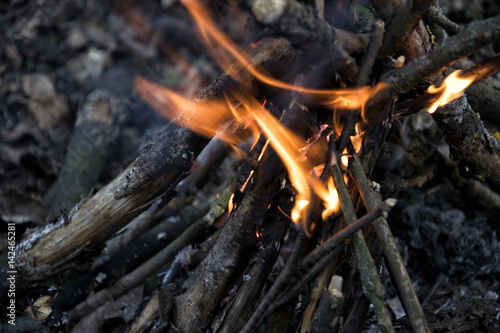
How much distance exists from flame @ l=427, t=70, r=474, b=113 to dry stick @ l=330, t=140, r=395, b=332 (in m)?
0.56

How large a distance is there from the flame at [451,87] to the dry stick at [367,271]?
1.82 feet

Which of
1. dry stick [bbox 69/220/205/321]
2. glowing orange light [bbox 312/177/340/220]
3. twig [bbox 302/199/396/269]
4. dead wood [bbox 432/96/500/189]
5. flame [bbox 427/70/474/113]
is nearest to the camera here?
twig [bbox 302/199/396/269]

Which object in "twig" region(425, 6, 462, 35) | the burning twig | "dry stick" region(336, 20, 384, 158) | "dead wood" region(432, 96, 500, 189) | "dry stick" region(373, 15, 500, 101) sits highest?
"dry stick" region(336, 20, 384, 158)

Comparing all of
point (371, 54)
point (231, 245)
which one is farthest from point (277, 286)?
point (371, 54)

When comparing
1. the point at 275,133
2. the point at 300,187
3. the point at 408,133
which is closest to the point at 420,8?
the point at 275,133

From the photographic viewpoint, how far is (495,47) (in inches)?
155

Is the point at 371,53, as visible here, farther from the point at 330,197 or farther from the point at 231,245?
the point at 231,245

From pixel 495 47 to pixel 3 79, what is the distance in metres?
A: 5.52

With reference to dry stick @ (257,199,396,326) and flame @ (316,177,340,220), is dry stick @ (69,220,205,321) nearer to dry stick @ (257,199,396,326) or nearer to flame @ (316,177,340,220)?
dry stick @ (257,199,396,326)

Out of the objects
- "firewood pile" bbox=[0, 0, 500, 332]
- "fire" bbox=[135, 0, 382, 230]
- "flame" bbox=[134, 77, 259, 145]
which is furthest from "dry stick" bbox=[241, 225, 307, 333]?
"flame" bbox=[134, 77, 259, 145]

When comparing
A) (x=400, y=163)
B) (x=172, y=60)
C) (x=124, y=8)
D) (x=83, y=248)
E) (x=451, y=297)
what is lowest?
(x=451, y=297)

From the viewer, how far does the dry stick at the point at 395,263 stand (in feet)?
4.95

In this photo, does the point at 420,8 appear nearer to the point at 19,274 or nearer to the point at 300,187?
the point at 300,187

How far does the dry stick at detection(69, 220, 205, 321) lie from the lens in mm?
2385
